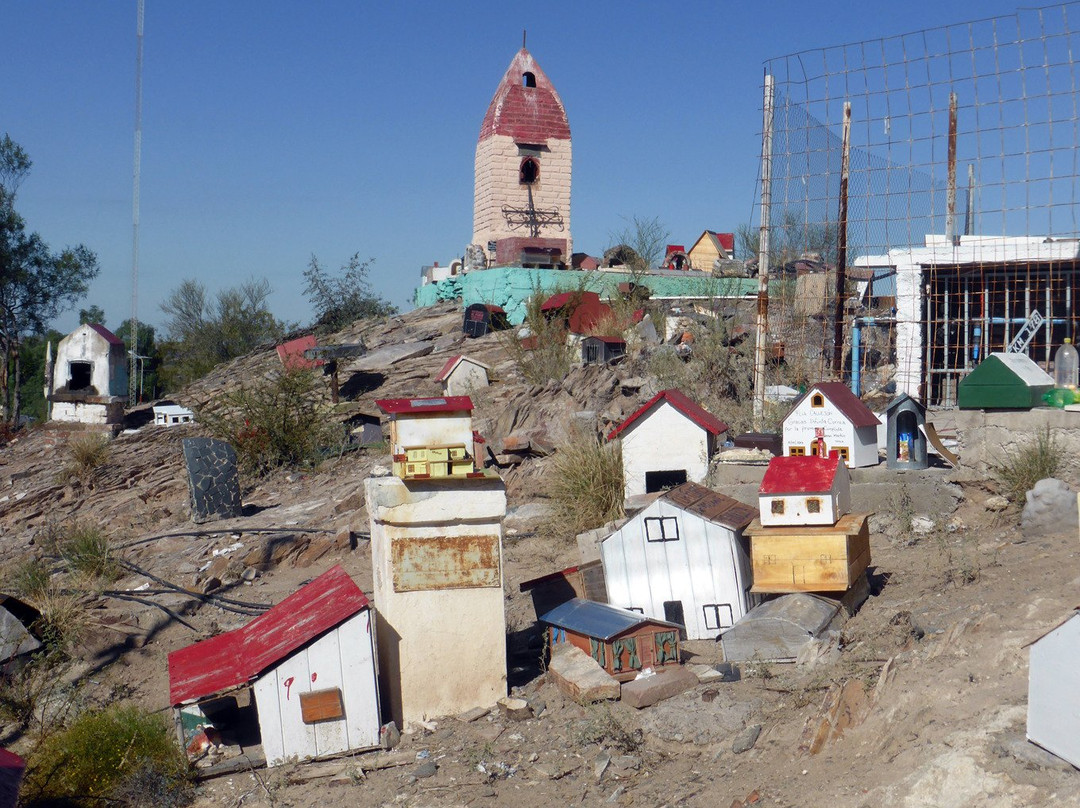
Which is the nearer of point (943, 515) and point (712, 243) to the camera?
point (943, 515)

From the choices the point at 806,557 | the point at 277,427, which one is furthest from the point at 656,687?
the point at 277,427

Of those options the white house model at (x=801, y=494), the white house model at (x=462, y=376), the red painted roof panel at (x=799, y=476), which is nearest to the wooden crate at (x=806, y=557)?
the white house model at (x=801, y=494)

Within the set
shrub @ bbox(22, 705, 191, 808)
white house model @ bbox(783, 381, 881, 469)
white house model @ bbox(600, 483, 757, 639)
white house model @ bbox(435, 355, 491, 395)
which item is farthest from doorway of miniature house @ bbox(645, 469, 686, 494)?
white house model @ bbox(435, 355, 491, 395)

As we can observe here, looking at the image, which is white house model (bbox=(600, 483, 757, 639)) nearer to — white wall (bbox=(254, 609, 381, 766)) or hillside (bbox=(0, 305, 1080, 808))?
hillside (bbox=(0, 305, 1080, 808))

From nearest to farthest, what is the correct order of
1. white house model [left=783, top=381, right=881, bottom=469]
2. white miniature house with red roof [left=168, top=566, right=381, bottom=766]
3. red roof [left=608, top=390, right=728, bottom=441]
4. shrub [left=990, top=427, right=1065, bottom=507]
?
1. white miniature house with red roof [left=168, top=566, right=381, bottom=766]
2. shrub [left=990, top=427, right=1065, bottom=507]
3. white house model [left=783, top=381, right=881, bottom=469]
4. red roof [left=608, top=390, right=728, bottom=441]

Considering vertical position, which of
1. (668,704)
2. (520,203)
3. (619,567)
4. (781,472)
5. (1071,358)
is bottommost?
(668,704)

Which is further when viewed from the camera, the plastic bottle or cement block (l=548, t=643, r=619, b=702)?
the plastic bottle

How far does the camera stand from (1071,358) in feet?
28.5

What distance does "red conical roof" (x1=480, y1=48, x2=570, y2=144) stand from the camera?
25609 millimetres

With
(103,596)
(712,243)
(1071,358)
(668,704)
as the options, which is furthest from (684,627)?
(712,243)

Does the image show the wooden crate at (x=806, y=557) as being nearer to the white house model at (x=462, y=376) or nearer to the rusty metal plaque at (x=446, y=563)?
the rusty metal plaque at (x=446, y=563)

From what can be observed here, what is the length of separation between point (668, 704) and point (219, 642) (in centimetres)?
299

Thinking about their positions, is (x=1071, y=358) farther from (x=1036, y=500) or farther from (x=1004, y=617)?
(x=1004, y=617)

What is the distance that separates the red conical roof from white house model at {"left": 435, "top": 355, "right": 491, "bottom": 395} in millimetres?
11173
